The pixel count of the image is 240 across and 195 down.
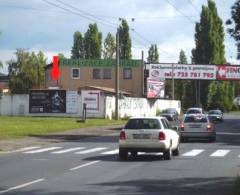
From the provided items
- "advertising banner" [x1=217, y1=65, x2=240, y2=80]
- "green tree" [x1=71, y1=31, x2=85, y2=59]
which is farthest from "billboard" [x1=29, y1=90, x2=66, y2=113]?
"green tree" [x1=71, y1=31, x2=85, y2=59]

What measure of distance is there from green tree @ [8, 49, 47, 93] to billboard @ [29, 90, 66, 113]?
3630 centimetres

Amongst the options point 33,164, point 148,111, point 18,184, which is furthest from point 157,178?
point 148,111

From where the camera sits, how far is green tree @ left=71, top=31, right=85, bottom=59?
13475 centimetres

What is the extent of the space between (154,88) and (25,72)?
89.4 ft

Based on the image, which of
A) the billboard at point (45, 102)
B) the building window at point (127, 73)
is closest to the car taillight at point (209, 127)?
the billboard at point (45, 102)

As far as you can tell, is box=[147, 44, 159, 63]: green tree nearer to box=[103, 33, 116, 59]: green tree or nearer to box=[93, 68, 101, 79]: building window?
box=[103, 33, 116, 59]: green tree

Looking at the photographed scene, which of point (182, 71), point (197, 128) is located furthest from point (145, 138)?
point (182, 71)

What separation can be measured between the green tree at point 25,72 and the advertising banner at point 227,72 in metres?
28.9

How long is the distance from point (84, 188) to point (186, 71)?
85001mm

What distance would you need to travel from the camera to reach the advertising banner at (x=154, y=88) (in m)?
93.2

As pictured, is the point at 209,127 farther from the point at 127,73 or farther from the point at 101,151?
the point at 127,73

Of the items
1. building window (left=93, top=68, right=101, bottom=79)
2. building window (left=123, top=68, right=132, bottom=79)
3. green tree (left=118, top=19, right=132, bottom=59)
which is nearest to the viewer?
building window (left=123, top=68, right=132, bottom=79)

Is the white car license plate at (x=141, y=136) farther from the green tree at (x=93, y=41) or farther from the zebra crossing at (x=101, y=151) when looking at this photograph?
the green tree at (x=93, y=41)

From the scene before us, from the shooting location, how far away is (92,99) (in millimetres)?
72000
